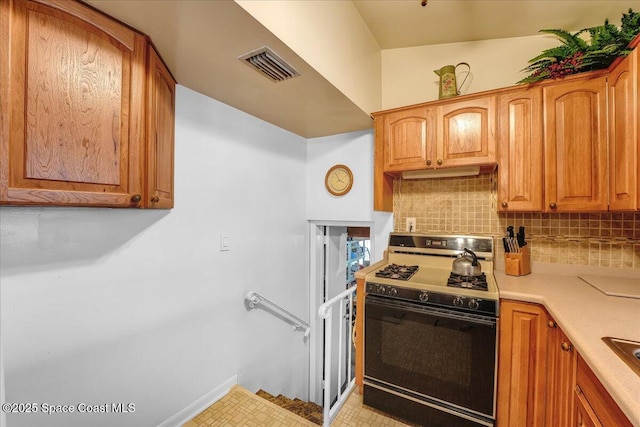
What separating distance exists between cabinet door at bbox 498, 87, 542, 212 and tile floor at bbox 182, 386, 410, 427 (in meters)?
1.65

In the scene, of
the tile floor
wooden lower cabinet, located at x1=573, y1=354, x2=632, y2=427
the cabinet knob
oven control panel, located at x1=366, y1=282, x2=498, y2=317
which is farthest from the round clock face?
wooden lower cabinet, located at x1=573, y1=354, x2=632, y2=427

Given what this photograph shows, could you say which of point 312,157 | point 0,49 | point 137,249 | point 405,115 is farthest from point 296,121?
point 0,49

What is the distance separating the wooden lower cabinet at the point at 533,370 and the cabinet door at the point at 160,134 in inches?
77.9

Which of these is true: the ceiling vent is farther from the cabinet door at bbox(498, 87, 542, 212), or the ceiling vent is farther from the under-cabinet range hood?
the cabinet door at bbox(498, 87, 542, 212)

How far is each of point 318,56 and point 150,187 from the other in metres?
1.15

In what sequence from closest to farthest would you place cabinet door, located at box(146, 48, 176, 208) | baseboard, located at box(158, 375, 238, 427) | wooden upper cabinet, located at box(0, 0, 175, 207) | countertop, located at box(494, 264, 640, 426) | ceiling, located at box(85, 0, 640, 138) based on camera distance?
countertop, located at box(494, 264, 640, 426) < wooden upper cabinet, located at box(0, 0, 175, 207) < ceiling, located at box(85, 0, 640, 138) < cabinet door, located at box(146, 48, 176, 208) < baseboard, located at box(158, 375, 238, 427)

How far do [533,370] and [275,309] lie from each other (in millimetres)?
1870

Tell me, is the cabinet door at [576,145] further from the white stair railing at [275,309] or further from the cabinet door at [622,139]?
the white stair railing at [275,309]

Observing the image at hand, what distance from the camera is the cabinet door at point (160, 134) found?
4.15 feet

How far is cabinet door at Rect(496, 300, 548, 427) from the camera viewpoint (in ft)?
4.50

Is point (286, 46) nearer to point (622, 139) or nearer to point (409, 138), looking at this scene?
point (409, 138)

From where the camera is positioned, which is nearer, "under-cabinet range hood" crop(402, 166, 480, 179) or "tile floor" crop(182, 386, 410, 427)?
"tile floor" crop(182, 386, 410, 427)

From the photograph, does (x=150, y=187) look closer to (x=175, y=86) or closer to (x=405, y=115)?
(x=175, y=86)

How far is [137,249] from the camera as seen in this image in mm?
1476
